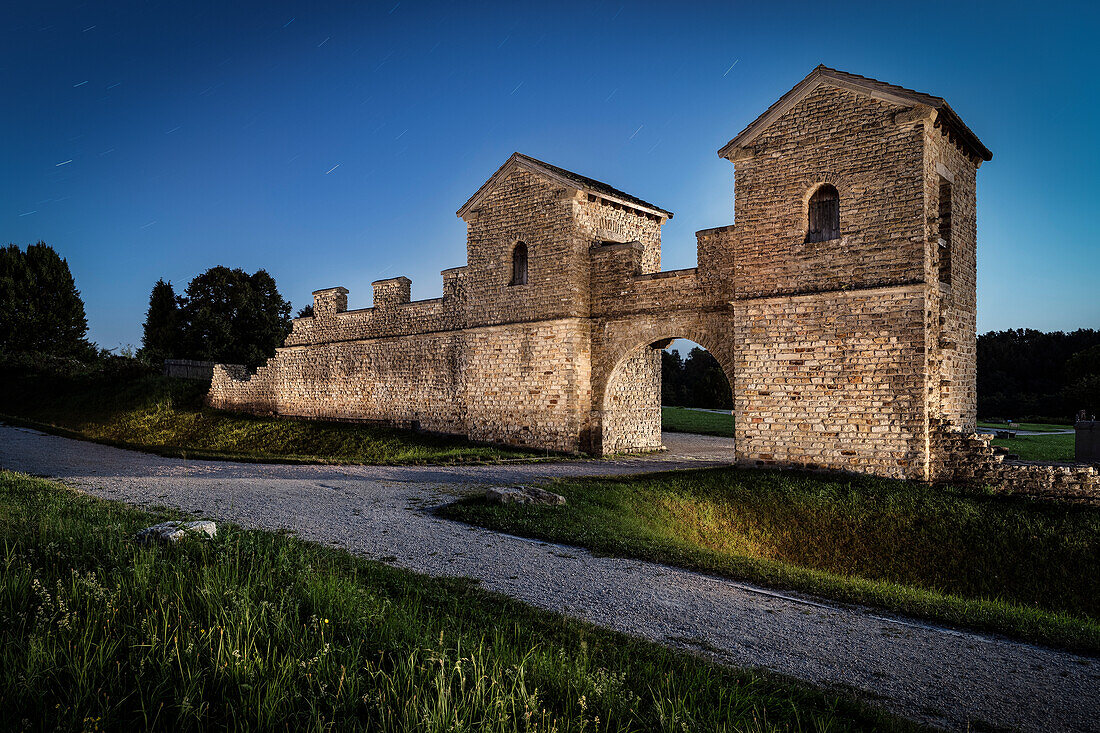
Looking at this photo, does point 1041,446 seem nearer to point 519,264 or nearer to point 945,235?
point 945,235

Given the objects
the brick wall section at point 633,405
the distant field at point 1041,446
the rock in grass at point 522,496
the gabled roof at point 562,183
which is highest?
the gabled roof at point 562,183

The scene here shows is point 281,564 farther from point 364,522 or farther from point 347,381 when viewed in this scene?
point 347,381

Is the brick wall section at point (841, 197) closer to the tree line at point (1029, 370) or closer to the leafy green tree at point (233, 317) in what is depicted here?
the tree line at point (1029, 370)

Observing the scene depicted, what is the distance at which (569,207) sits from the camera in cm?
1731

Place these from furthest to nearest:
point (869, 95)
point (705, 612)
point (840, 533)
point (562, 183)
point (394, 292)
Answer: point (394, 292)
point (562, 183)
point (869, 95)
point (840, 533)
point (705, 612)

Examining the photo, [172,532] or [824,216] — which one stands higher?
[824,216]

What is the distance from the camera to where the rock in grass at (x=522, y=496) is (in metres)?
9.56

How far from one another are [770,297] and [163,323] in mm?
49077

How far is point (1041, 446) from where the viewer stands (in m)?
17.7

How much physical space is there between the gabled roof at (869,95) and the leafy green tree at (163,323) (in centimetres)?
4340

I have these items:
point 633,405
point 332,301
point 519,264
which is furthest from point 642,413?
point 332,301

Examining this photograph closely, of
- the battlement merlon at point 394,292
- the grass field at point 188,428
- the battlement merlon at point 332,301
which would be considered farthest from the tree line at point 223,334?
the battlement merlon at point 394,292

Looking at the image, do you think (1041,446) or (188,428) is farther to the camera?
(188,428)

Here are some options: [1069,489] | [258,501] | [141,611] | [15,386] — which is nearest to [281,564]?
[141,611]
